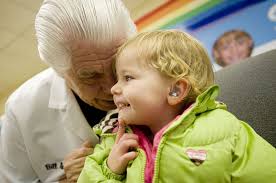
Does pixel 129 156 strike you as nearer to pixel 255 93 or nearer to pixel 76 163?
pixel 76 163

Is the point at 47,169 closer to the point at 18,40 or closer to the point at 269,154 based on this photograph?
the point at 269,154

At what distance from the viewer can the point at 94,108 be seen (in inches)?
54.7

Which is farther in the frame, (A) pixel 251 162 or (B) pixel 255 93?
(B) pixel 255 93

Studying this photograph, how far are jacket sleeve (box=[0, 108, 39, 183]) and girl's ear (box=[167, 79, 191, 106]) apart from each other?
85 centimetres

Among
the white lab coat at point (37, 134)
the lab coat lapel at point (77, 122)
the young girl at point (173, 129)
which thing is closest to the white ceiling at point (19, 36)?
the white lab coat at point (37, 134)

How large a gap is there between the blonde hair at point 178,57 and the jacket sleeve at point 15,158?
778mm

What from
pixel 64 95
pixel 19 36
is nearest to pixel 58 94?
pixel 64 95

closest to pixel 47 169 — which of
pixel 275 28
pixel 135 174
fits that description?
pixel 135 174

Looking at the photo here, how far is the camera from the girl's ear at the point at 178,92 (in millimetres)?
884

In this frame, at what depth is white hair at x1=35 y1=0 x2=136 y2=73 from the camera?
109 cm

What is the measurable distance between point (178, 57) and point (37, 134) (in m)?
0.81

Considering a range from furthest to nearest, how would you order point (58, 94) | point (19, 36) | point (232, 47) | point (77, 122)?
point (19, 36), point (232, 47), point (58, 94), point (77, 122)

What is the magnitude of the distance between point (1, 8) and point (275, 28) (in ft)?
8.76

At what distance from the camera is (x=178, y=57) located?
2.95 ft
